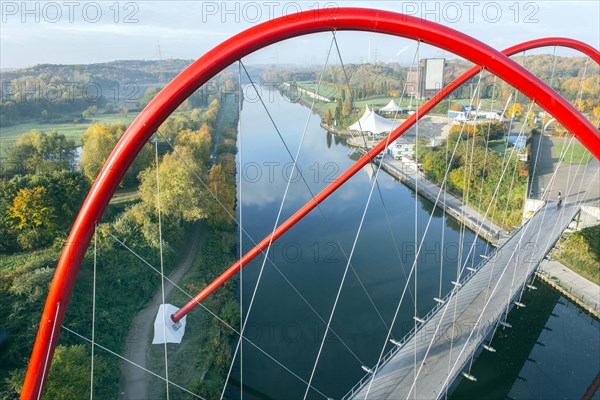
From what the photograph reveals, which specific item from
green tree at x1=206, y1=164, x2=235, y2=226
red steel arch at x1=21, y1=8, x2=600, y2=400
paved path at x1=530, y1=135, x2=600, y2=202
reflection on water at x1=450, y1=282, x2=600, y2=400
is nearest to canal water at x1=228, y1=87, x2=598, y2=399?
reflection on water at x1=450, y1=282, x2=600, y2=400

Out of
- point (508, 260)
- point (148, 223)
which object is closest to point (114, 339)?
point (148, 223)

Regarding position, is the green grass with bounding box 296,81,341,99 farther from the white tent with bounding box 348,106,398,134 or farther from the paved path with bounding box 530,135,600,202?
the paved path with bounding box 530,135,600,202

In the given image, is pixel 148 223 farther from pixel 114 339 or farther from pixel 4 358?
pixel 4 358

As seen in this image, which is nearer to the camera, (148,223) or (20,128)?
(148,223)

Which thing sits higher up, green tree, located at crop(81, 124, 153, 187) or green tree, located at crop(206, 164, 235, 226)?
green tree, located at crop(81, 124, 153, 187)

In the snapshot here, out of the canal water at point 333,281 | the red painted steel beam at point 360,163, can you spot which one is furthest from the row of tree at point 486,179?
the red painted steel beam at point 360,163

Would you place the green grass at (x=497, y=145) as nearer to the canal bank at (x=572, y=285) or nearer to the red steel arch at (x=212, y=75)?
the canal bank at (x=572, y=285)
